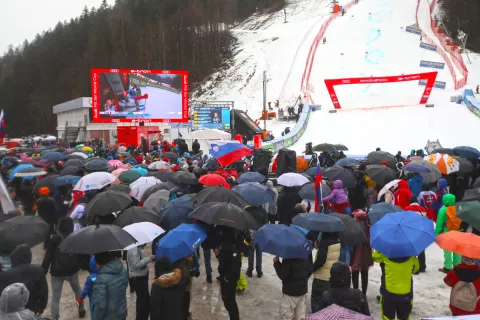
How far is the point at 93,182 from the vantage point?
25.7 feet

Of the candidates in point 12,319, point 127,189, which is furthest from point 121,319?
point 127,189

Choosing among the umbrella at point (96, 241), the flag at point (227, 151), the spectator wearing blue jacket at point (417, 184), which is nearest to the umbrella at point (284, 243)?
the umbrella at point (96, 241)

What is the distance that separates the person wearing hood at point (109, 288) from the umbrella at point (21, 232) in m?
1.20

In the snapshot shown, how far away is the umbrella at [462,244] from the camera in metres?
4.03

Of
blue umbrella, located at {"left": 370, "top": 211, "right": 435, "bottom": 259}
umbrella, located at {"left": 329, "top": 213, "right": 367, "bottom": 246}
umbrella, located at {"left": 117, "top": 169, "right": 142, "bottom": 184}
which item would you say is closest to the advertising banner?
umbrella, located at {"left": 117, "top": 169, "right": 142, "bottom": 184}

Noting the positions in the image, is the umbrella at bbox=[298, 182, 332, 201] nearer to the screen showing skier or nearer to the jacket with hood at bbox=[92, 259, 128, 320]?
the jacket with hood at bbox=[92, 259, 128, 320]

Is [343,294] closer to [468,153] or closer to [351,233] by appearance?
[351,233]

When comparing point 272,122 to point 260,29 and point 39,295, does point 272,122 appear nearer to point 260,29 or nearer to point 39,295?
point 39,295

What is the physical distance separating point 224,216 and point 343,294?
1809 mm

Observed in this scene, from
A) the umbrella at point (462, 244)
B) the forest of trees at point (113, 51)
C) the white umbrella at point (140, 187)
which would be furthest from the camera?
the forest of trees at point (113, 51)

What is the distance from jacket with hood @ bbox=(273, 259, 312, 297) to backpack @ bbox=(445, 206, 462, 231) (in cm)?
322

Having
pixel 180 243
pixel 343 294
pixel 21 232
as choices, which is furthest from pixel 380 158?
pixel 21 232

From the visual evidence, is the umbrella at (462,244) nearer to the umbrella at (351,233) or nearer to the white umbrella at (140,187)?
the umbrella at (351,233)

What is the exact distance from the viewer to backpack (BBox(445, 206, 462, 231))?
628cm
